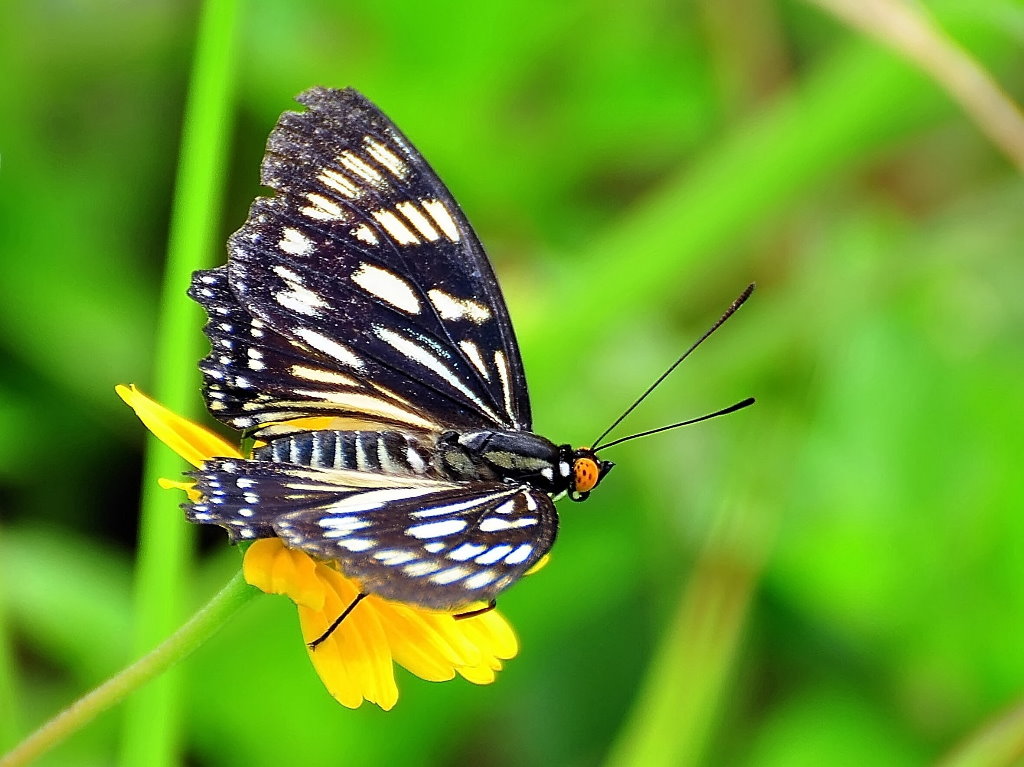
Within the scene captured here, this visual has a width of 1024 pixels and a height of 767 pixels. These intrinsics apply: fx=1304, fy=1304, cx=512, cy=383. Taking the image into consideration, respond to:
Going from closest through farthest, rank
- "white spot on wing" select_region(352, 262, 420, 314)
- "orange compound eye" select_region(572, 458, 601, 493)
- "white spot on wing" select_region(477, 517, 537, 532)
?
"white spot on wing" select_region(477, 517, 537, 532), "orange compound eye" select_region(572, 458, 601, 493), "white spot on wing" select_region(352, 262, 420, 314)

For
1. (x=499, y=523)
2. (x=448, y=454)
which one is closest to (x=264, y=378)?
(x=448, y=454)

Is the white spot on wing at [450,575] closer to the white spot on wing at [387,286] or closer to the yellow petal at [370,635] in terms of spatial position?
the yellow petal at [370,635]

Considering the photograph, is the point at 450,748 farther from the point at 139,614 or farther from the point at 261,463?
the point at 261,463

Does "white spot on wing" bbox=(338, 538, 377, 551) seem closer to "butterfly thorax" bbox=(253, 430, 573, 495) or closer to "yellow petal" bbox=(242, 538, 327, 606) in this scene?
"yellow petal" bbox=(242, 538, 327, 606)

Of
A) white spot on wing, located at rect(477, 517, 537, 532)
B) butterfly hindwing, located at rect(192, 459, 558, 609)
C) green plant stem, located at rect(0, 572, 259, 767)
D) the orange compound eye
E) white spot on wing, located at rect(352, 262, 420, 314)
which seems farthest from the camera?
white spot on wing, located at rect(352, 262, 420, 314)

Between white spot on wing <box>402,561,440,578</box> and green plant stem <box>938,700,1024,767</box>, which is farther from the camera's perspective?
green plant stem <box>938,700,1024,767</box>

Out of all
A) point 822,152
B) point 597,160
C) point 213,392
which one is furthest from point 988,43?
→ point 213,392

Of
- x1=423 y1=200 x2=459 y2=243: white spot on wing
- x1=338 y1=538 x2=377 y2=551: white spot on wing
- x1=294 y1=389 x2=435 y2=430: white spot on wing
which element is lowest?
x1=338 y1=538 x2=377 y2=551: white spot on wing

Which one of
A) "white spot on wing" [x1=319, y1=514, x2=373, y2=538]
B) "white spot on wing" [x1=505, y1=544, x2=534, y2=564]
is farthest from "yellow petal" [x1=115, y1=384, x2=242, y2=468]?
"white spot on wing" [x1=505, y1=544, x2=534, y2=564]

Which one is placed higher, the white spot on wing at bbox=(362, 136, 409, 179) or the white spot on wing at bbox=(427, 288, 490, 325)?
the white spot on wing at bbox=(362, 136, 409, 179)
